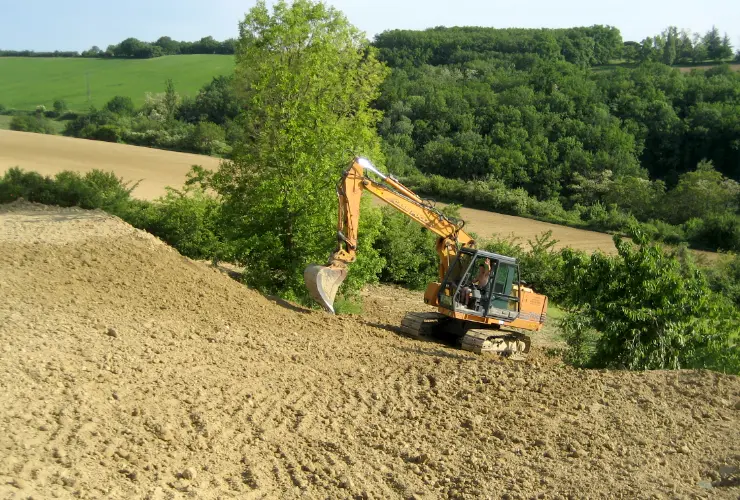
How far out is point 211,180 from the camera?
2120 cm

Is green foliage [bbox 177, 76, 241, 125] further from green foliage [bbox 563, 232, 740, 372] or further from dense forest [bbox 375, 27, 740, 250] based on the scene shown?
green foliage [bbox 563, 232, 740, 372]

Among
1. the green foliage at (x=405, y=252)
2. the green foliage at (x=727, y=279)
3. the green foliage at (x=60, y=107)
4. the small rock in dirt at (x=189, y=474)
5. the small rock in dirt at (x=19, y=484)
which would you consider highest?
the green foliage at (x=60, y=107)

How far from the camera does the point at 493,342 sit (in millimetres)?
16016

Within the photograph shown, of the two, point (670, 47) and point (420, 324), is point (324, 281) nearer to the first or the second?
point (420, 324)

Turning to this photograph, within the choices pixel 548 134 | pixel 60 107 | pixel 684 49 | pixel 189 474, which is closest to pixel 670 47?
pixel 684 49

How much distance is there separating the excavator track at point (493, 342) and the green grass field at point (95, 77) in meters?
66.8

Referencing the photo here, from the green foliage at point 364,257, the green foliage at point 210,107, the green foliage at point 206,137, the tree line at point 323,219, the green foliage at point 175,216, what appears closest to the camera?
the tree line at point 323,219

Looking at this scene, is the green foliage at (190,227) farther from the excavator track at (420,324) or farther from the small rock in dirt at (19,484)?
the small rock in dirt at (19,484)

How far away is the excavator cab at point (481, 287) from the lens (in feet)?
52.0

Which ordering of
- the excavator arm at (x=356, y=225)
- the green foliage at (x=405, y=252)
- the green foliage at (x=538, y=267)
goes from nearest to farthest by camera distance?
1. the excavator arm at (x=356, y=225)
2. the green foliage at (x=405, y=252)
3. the green foliage at (x=538, y=267)

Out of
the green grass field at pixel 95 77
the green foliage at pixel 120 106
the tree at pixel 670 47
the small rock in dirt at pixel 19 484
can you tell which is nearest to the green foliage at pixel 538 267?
the small rock in dirt at pixel 19 484

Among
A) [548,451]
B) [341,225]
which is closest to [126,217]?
[341,225]

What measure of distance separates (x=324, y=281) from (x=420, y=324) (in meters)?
2.84

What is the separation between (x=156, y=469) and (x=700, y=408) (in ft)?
24.2
